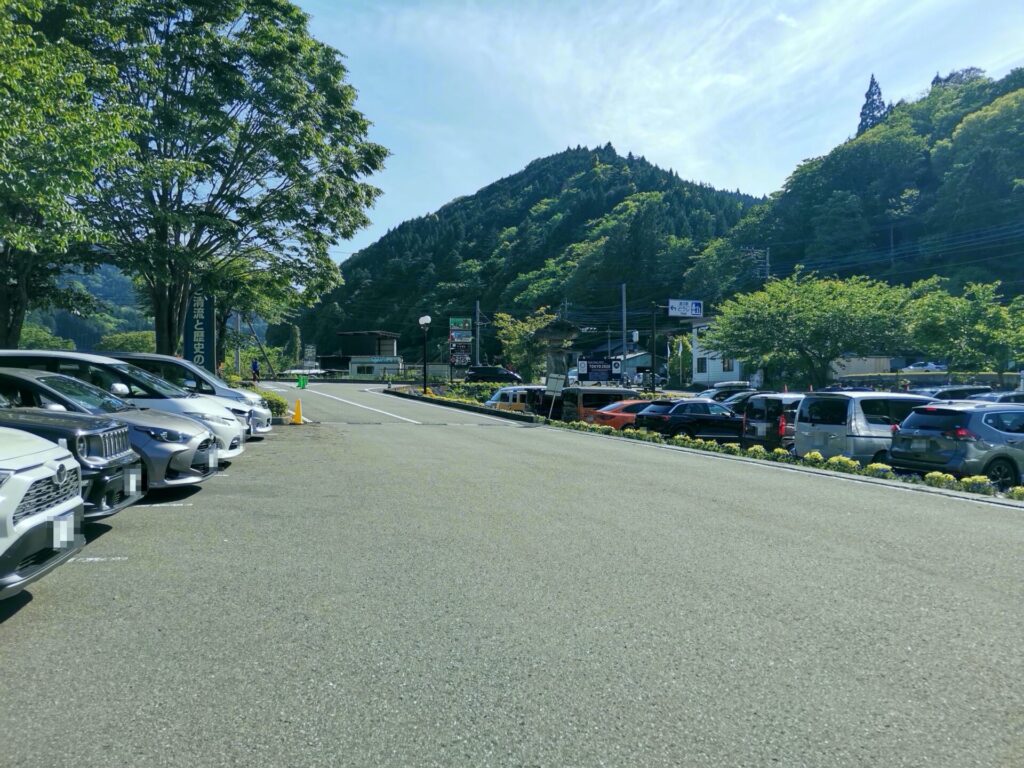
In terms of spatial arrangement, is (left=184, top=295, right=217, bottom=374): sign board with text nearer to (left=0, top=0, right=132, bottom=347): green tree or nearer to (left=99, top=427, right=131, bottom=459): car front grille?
(left=0, top=0, right=132, bottom=347): green tree

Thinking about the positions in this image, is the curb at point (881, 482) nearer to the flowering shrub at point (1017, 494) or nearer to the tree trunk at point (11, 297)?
the flowering shrub at point (1017, 494)

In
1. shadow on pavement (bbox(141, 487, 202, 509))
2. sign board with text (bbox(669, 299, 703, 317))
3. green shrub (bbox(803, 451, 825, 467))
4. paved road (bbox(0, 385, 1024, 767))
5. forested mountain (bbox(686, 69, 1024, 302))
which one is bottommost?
green shrub (bbox(803, 451, 825, 467))

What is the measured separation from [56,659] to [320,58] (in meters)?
20.7

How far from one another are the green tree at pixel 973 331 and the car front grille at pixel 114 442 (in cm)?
3036

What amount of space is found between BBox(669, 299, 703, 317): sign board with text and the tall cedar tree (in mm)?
58407

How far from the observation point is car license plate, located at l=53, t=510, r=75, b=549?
4172 mm

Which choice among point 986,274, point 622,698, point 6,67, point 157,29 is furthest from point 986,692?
point 986,274

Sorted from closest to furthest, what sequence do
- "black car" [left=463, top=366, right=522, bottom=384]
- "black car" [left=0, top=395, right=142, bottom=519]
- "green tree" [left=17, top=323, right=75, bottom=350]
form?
"black car" [left=0, top=395, right=142, bottom=519], "black car" [left=463, top=366, right=522, bottom=384], "green tree" [left=17, top=323, right=75, bottom=350]

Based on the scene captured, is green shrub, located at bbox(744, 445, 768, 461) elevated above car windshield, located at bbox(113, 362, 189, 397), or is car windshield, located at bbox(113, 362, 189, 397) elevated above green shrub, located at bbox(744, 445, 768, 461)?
car windshield, located at bbox(113, 362, 189, 397)

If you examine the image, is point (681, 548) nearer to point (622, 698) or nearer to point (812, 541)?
point (812, 541)

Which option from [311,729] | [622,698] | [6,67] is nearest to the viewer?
[311,729]

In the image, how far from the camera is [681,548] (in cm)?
604

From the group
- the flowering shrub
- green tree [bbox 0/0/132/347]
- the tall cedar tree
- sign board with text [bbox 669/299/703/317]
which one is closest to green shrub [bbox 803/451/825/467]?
the flowering shrub

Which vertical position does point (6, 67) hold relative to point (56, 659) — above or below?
above
